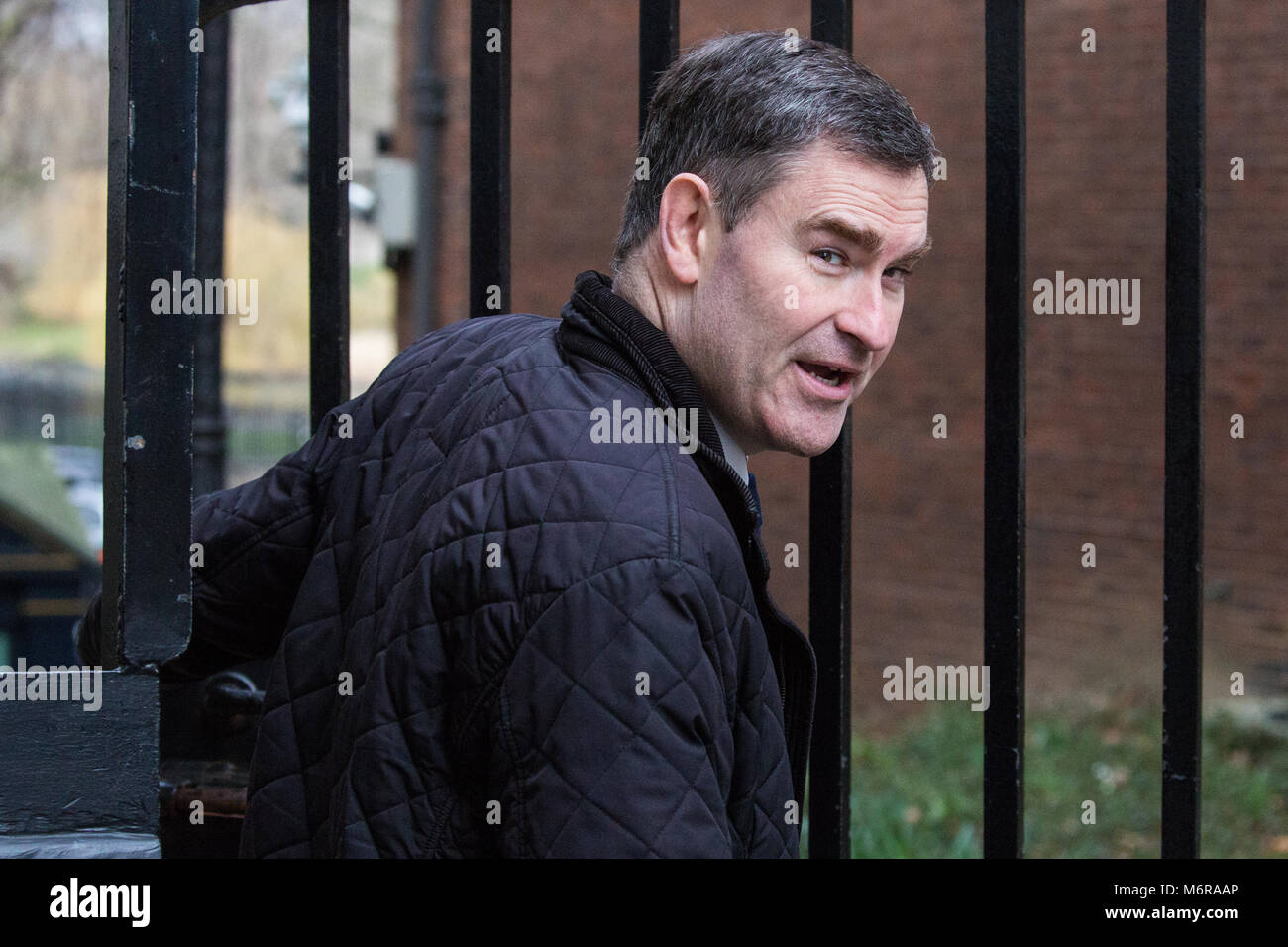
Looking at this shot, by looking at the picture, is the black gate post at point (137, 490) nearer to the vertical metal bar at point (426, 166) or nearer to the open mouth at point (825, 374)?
the open mouth at point (825, 374)

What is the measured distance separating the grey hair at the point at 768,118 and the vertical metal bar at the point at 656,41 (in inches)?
9.6

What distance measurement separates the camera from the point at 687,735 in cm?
142

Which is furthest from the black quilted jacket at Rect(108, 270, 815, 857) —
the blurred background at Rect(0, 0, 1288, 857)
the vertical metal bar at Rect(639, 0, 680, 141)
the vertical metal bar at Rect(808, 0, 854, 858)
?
the blurred background at Rect(0, 0, 1288, 857)

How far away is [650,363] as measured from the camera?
5.42ft

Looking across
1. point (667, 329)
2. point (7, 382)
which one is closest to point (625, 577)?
point (667, 329)

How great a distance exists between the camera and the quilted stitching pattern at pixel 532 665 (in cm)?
139

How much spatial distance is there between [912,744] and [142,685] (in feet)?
18.8

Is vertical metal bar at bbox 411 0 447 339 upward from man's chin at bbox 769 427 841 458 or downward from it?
upward

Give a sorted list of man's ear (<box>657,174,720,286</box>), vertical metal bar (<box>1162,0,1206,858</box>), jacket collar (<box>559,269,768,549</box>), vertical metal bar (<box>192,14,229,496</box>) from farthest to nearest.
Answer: vertical metal bar (<box>192,14,229,496</box>), vertical metal bar (<box>1162,0,1206,858</box>), man's ear (<box>657,174,720,286</box>), jacket collar (<box>559,269,768,549</box>)

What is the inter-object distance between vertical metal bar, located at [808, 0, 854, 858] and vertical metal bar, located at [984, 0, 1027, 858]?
0.62ft

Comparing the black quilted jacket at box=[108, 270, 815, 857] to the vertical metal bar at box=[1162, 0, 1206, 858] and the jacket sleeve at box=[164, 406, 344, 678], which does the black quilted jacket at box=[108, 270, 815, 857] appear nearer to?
the jacket sleeve at box=[164, 406, 344, 678]

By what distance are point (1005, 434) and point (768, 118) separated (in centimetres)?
56

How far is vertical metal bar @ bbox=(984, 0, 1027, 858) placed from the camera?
1948mm
